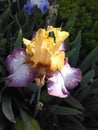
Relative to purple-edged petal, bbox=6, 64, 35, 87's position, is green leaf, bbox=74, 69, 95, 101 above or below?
below

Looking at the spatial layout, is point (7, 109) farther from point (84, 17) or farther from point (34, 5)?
point (84, 17)

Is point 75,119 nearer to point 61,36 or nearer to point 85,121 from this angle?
point 85,121

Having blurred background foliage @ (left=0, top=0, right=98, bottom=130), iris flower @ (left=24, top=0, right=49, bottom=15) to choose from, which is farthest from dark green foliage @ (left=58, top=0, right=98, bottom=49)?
iris flower @ (left=24, top=0, right=49, bottom=15)

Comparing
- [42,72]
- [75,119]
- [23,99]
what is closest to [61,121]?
[75,119]

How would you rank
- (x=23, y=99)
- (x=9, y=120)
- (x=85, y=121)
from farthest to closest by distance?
(x=85, y=121) → (x=23, y=99) → (x=9, y=120)

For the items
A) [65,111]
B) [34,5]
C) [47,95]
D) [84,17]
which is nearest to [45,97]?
[47,95]

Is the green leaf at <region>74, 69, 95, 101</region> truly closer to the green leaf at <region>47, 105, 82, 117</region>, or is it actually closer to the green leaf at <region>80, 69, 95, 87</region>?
the green leaf at <region>80, 69, 95, 87</region>
